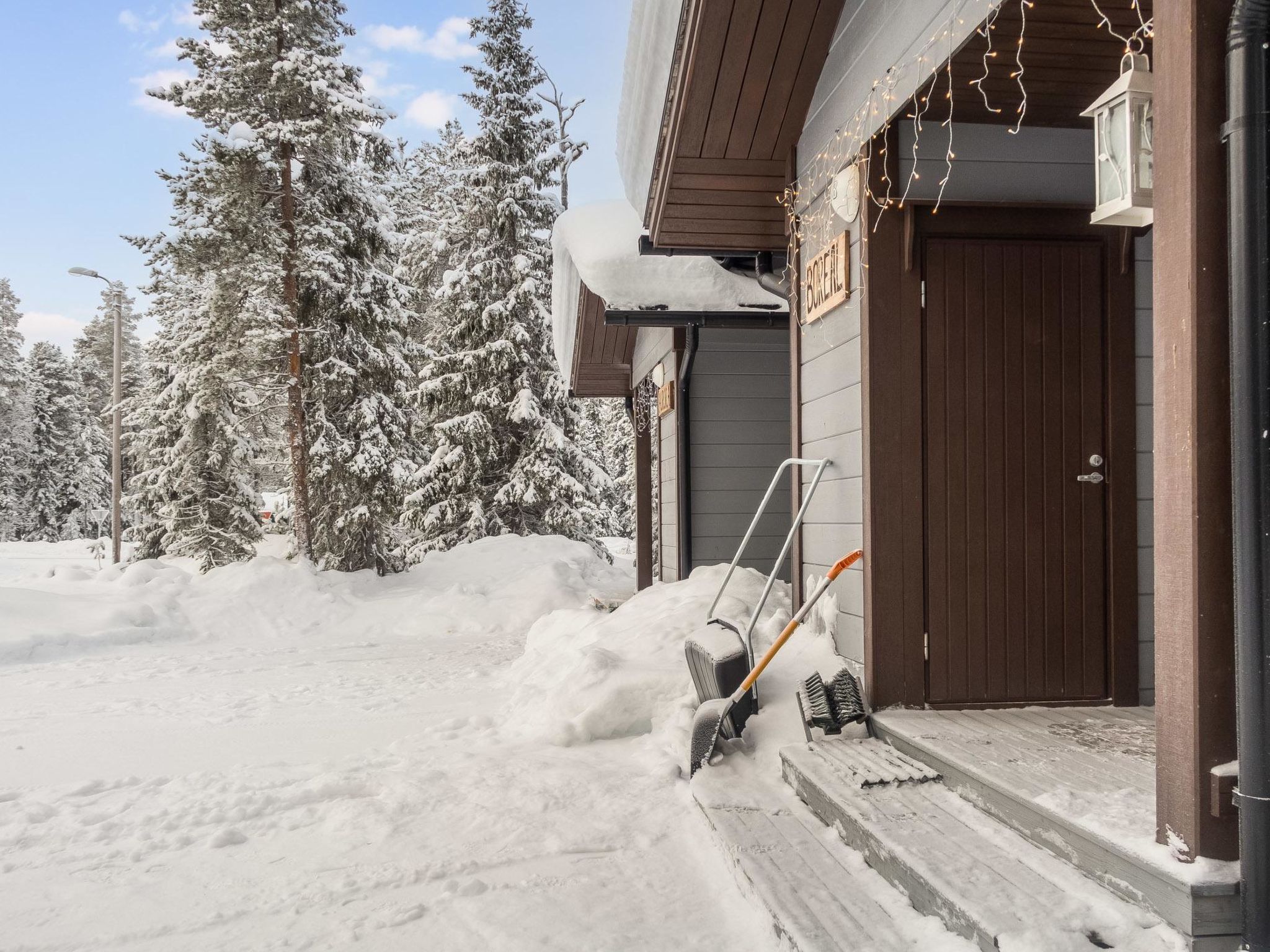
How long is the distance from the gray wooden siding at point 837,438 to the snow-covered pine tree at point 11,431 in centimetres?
2532

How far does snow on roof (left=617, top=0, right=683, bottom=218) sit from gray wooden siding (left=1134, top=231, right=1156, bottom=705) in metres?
2.35

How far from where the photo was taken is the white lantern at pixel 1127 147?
1.99 m

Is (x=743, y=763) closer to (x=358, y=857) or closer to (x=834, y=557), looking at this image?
(x=834, y=557)

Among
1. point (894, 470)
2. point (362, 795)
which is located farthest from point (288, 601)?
point (894, 470)

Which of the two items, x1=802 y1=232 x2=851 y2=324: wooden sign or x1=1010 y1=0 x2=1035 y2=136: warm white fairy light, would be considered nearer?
x1=1010 y1=0 x2=1035 y2=136: warm white fairy light

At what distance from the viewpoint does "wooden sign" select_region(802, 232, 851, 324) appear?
146 inches

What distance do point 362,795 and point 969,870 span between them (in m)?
2.29

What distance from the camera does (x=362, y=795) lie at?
11.0 feet

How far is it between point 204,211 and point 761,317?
797 centimetres

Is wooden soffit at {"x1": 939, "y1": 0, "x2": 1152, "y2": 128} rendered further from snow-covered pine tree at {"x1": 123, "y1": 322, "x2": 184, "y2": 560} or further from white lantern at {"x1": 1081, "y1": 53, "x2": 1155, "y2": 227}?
snow-covered pine tree at {"x1": 123, "y1": 322, "x2": 184, "y2": 560}

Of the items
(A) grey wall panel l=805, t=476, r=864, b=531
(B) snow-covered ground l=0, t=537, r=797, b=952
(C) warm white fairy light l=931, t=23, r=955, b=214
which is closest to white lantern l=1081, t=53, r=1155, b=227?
(C) warm white fairy light l=931, t=23, r=955, b=214

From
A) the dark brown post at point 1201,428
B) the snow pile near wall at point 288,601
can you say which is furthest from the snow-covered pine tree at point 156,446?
the dark brown post at point 1201,428

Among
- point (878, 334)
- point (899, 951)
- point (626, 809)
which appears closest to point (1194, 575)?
point (899, 951)

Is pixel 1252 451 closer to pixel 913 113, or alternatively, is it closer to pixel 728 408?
pixel 913 113
